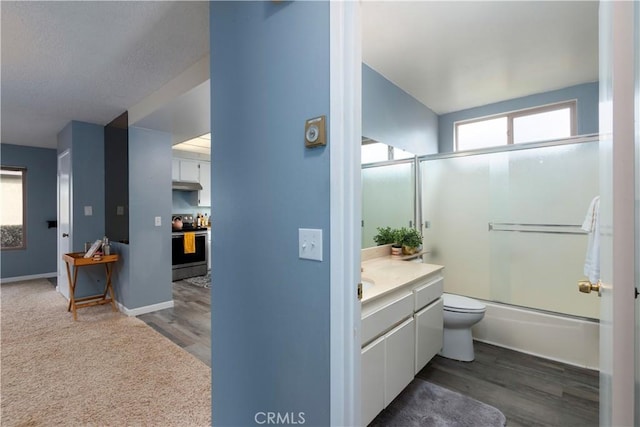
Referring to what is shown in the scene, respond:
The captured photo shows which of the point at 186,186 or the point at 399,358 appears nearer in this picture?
the point at 399,358

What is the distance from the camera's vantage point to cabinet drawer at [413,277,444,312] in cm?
196

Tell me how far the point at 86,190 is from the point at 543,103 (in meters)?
5.63

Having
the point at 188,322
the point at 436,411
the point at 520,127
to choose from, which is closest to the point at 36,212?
the point at 188,322

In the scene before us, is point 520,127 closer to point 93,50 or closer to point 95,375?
point 93,50

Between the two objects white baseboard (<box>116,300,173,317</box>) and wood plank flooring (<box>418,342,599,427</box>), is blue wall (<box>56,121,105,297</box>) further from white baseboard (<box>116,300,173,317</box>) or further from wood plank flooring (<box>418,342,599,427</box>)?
wood plank flooring (<box>418,342,599,427</box>)

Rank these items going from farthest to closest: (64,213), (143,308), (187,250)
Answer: (187,250) < (64,213) < (143,308)

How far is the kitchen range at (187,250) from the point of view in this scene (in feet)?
16.5

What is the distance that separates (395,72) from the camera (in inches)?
106

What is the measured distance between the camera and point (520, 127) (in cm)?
341

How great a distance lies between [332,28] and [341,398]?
1.27 metres

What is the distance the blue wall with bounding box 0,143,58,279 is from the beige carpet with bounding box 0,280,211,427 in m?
2.32

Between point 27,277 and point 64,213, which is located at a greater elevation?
point 64,213

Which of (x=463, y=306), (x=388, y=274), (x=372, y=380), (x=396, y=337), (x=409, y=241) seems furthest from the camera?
(x=409, y=241)

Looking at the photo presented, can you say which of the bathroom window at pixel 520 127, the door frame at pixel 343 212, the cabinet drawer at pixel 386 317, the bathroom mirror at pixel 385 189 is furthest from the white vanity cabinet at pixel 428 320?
the bathroom window at pixel 520 127
